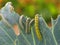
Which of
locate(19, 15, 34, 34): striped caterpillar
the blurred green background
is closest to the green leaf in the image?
locate(19, 15, 34, 34): striped caterpillar

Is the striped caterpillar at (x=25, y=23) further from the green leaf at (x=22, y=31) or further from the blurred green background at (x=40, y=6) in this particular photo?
the blurred green background at (x=40, y=6)

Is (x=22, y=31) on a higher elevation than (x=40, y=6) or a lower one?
→ lower

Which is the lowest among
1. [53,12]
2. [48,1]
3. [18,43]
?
[18,43]

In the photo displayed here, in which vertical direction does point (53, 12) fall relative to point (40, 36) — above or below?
above

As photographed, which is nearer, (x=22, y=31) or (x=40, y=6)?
(x=22, y=31)

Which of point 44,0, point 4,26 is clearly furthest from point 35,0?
point 4,26

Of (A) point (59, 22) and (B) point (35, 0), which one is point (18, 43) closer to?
(A) point (59, 22)

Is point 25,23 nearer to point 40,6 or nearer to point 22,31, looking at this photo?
point 22,31

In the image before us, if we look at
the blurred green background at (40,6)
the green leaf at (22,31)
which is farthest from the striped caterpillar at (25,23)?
the blurred green background at (40,6)

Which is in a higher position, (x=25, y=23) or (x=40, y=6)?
(x=40, y=6)

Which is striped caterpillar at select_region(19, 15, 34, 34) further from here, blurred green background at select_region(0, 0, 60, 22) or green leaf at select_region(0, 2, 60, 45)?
blurred green background at select_region(0, 0, 60, 22)

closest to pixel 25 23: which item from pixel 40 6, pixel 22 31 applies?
pixel 22 31
